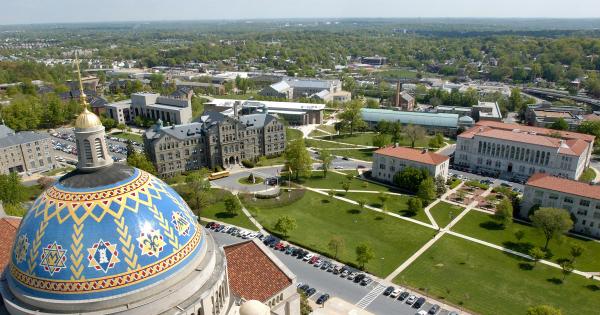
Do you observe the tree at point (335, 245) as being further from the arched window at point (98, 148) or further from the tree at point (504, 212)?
the arched window at point (98, 148)

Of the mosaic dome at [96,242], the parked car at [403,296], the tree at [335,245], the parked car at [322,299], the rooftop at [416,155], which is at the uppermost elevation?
the mosaic dome at [96,242]

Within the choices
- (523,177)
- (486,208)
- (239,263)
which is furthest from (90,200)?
(523,177)

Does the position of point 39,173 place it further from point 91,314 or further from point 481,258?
point 481,258

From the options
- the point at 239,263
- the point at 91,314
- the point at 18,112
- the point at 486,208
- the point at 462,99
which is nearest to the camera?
the point at 91,314

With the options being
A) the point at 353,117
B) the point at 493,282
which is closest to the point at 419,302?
the point at 493,282

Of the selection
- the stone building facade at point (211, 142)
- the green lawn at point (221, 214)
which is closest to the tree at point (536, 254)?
the green lawn at point (221, 214)

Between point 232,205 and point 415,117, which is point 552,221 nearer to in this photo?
point 232,205
